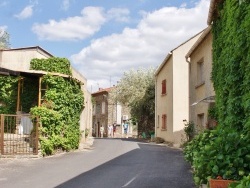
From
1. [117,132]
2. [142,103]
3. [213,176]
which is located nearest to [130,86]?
[142,103]

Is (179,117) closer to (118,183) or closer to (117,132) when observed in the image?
(118,183)

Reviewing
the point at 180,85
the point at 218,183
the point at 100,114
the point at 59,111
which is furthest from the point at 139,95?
the point at 218,183

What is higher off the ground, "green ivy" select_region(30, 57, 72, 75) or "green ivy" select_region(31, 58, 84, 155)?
"green ivy" select_region(30, 57, 72, 75)

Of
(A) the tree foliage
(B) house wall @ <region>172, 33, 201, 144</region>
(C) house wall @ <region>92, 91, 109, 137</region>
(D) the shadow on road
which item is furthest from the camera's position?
(C) house wall @ <region>92, 91, 109, 137</region>

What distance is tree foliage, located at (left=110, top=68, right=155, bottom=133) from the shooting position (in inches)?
1411

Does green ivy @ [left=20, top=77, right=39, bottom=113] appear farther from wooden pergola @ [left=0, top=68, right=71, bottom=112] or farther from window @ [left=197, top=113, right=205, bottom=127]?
window @ [left=197, top=113, right=205, bottom=127]

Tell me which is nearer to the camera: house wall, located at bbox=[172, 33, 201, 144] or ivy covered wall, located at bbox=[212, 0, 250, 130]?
ivy covered wall, located at bbox=[212, 0, 250, 130]

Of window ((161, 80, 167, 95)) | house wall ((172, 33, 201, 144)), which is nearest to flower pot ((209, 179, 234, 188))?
house wall ((172, 33, 201, 144))

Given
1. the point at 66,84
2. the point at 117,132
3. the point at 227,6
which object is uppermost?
the point at 227,6

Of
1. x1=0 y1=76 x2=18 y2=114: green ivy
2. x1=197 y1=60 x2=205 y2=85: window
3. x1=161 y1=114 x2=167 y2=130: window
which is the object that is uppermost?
x1=197 y1=60 x2=205 y2=85: window

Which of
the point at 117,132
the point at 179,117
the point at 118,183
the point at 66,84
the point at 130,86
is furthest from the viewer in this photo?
the point at 117,132

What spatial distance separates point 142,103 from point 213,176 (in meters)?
31.1

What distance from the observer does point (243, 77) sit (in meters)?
9.16

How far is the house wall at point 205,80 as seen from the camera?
53.2ft
